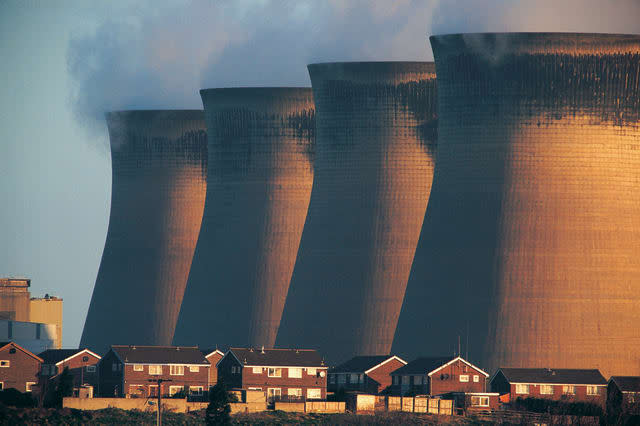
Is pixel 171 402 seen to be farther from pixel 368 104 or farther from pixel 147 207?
pixel 147 207

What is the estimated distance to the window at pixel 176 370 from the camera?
2510 inches

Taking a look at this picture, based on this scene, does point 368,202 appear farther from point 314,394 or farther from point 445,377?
point 445,377

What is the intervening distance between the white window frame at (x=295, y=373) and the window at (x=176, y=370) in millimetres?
3522

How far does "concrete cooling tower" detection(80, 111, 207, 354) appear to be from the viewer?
275 feet

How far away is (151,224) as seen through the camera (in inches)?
3300

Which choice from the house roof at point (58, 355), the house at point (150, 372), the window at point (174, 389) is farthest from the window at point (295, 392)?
the house roof at point (58, 355)

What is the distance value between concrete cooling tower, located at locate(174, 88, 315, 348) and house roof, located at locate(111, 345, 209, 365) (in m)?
11.8

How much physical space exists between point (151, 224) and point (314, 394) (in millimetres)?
21963

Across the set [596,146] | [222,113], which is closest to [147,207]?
[222,113]

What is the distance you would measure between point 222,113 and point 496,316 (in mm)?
19361

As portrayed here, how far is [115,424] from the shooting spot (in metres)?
55.1

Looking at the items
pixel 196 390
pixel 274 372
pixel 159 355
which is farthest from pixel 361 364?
pixel 159 355

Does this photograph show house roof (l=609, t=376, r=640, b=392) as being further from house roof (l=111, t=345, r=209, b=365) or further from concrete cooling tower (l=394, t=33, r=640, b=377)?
house roof (l=111, t=345, r=209, b=365)

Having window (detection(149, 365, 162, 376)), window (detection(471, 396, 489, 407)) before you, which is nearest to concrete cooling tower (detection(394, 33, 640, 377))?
window (detection(471, 396, 489, 407))
